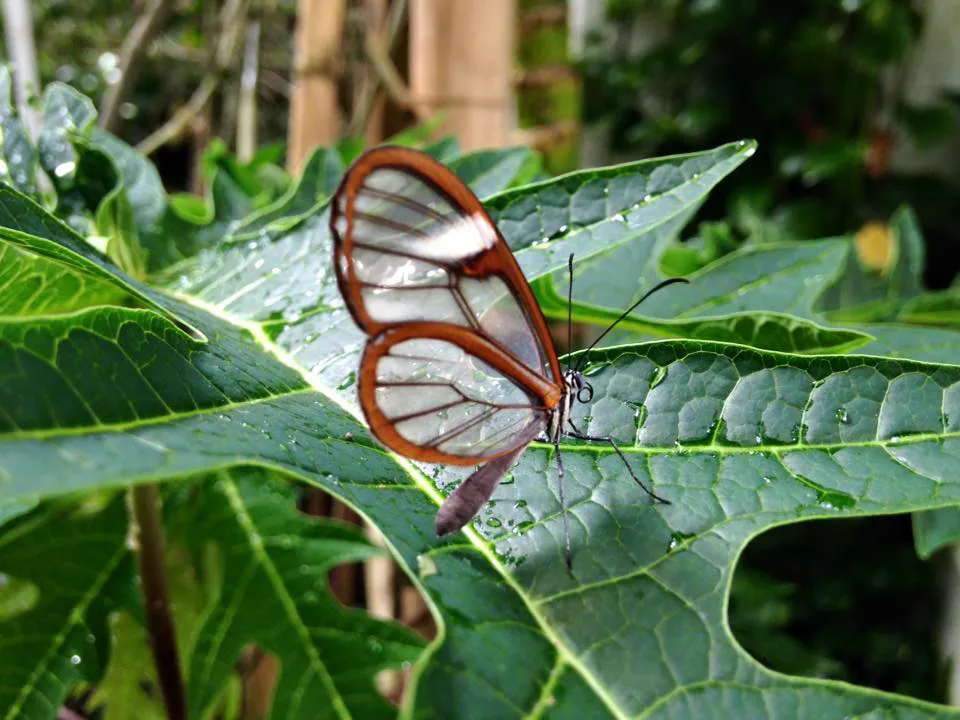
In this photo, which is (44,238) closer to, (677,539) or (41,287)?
(41,287)

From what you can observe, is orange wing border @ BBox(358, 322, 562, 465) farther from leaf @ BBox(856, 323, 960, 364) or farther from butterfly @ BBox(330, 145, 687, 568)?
leaf @ BBox(856, 323, 960, 364)

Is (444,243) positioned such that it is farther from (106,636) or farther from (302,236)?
(106,636)

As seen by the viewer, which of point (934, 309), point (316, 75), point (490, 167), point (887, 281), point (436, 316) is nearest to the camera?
point (436, 316)


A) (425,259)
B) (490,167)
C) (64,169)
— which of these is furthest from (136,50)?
(425,259)

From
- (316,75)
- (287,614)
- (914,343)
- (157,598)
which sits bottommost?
(287,614)

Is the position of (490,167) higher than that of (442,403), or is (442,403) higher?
(490,167)

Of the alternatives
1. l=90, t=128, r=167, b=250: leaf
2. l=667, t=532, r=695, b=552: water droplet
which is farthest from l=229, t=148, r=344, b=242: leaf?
l=667, t=532, r=695, b=552: water droplet
